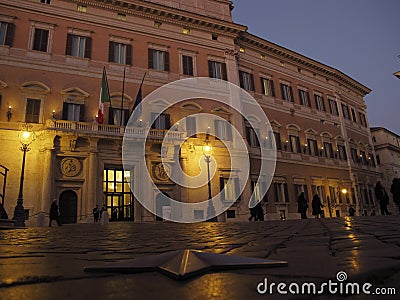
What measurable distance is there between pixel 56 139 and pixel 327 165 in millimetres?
22056

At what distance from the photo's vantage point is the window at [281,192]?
76.7ft

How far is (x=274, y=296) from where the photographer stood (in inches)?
33.2

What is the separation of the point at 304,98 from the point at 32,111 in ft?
73.3

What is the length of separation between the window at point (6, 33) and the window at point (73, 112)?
447 centimetres

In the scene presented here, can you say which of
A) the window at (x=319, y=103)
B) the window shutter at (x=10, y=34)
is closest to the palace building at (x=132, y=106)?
the window shutter at (x=10, y=34)

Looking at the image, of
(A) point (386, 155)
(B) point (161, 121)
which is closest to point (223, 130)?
(B) point (161, 121)

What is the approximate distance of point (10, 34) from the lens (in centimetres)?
1741

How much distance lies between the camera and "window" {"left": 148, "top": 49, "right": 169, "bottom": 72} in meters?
21.2

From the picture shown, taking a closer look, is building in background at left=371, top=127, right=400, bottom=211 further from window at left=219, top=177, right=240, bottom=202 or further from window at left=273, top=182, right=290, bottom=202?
window at left=219, top=177, right=240, bottom=202

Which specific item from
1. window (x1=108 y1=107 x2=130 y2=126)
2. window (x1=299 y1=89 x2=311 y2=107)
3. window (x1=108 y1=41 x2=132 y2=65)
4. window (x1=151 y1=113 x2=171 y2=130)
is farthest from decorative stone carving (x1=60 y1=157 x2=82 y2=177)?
window (x1=299 y1=89 x2=311 y2=107)

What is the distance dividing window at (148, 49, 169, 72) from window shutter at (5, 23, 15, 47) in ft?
26.0

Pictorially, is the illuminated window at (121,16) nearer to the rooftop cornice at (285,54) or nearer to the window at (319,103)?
the rooftop cornice at (285,54)

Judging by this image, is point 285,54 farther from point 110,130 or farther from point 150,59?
point 110,130

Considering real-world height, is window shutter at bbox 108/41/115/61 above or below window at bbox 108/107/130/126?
above
